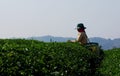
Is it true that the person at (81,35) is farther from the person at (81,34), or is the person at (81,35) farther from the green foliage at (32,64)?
the green foliage at (32,64)

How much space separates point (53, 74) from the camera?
10.8m

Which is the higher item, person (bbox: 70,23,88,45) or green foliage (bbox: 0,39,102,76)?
person (bbox: 70,23,88,45)

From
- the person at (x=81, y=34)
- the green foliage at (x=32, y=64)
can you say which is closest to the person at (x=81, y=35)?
the person at (x=81, y=34)

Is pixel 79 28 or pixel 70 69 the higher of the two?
pixel 79 28

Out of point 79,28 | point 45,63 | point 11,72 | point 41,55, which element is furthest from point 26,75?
point 79,28

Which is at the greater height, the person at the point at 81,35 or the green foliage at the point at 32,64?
the person at the point at 81,35

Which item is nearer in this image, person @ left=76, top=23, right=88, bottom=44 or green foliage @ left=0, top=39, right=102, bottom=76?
green foliage @ left=0, top=39, right=102, bottom=76

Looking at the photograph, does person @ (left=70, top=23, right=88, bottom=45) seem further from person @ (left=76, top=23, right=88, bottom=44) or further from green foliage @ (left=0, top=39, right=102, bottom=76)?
green foliage @ (left=0, top=39, right=102, bottom=76)

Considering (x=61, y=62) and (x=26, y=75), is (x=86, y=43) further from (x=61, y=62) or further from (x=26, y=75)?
(x=26, y=75)

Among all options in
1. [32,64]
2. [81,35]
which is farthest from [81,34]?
[32,64]

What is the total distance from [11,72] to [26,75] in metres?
0.51

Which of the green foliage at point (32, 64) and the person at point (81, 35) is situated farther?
the person at point (81, 35)

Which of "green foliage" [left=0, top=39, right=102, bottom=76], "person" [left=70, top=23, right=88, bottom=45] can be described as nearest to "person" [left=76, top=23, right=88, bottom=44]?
"person" [left=70, top=23, right=88, bottom=45]

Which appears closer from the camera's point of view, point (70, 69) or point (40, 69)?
point (40, 69)
